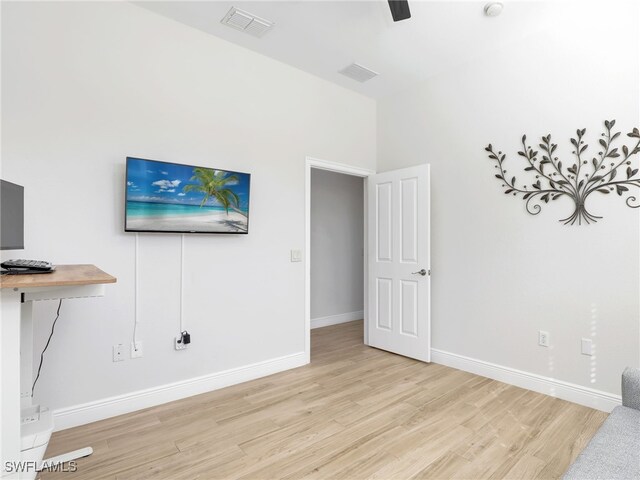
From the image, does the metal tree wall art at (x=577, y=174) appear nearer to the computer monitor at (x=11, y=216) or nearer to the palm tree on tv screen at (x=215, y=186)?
the palm tree on tv screen at (x=215, y=186)

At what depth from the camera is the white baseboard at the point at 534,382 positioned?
8.28 ft

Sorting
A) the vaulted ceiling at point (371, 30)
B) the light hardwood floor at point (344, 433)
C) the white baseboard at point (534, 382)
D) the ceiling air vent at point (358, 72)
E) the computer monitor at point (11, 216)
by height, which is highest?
the vaulted ceiling at point (371, 30)

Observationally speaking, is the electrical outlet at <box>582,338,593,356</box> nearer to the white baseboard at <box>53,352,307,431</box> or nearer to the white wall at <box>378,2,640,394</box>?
the white wall at <box>378,2,640,394</box>

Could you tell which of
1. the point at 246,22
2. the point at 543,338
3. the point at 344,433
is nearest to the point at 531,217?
the point at 543,338

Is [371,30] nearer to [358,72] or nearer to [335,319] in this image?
[358,72]

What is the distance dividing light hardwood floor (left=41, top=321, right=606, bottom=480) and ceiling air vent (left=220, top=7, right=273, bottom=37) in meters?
2.91

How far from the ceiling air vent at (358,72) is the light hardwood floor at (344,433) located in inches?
114

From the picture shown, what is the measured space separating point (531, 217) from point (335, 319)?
10.3 feet

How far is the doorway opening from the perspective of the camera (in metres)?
5.09

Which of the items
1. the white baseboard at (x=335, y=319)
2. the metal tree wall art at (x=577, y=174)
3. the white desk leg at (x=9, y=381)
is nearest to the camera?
the white desk leg at (x=9, y=381)

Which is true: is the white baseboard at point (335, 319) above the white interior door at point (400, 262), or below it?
below

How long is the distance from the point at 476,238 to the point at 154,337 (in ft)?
9.36

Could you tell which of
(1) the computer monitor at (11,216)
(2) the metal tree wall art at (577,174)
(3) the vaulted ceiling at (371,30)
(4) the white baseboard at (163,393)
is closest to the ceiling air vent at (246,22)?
(3) the vaulted ceiling at (371,30)

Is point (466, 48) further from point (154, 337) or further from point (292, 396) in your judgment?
point (154, 337)
